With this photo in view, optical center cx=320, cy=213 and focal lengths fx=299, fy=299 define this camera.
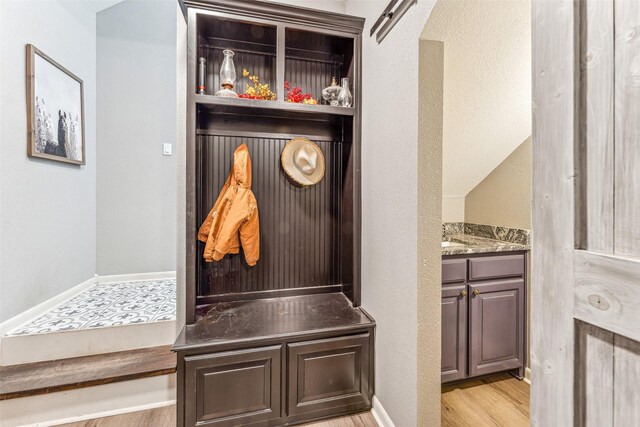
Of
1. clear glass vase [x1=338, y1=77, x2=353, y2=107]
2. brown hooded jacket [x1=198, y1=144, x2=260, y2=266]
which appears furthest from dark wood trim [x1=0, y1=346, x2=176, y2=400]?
clear glass vase [x1=338, y1=77, x2=353, y2=107]

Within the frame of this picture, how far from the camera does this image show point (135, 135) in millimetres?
3207

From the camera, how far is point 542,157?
2.29 feet

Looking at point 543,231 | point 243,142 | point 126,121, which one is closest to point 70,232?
point 126,121

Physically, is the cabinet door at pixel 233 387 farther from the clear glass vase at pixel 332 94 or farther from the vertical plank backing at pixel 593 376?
the clear glass vase at pixel 332 94

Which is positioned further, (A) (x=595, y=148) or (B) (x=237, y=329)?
(B) (x=237, y=329)

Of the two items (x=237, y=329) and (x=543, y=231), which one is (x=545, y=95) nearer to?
(x=543, y=231)

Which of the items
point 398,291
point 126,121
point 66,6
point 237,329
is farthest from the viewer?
point 126,121

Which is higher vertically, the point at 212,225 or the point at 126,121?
the point at 126,121

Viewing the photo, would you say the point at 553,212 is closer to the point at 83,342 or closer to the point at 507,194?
the point at 507,194

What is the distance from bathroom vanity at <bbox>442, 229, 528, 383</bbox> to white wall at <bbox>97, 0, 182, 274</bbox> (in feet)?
9.53

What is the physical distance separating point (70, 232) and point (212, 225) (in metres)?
1.79

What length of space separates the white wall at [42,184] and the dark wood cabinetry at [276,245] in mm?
1338

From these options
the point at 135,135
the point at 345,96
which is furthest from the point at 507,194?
the point at 135,135

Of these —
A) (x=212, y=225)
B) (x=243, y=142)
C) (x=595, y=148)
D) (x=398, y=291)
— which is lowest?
(x=398, y=291)
